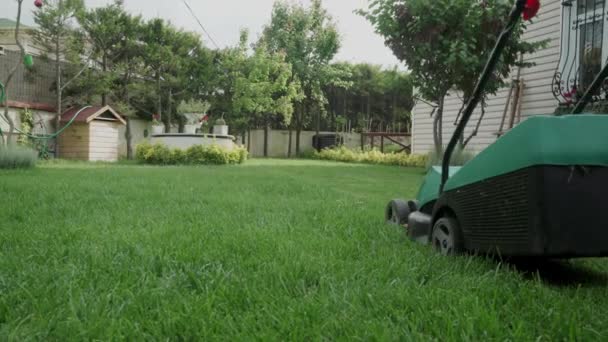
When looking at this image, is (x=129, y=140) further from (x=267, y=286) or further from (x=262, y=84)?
(x=267, y=286)

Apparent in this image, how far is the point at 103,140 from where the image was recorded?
14578 millimetres

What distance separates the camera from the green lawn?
1.31 meters

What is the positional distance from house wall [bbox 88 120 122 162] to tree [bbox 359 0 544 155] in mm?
→ 8934

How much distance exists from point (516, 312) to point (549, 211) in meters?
0.35

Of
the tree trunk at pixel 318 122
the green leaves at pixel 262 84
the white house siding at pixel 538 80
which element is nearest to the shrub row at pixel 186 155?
the green leaves at pixel 262 84

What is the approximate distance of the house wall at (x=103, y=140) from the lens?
14156 mm

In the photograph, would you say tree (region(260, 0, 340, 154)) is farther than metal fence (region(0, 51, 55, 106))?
Yes

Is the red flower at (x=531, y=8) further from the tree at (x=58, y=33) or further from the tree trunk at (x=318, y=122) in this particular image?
the tree trunk at (x=318, y=122)

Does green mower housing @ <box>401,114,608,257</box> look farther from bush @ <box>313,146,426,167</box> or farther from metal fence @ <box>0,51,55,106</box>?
metal fence @ <box>0,51,55,106</box>

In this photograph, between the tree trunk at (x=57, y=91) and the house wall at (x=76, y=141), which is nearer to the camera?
the tree trunk at (x=57, y=91)

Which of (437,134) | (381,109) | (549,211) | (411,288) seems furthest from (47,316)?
(381,109)

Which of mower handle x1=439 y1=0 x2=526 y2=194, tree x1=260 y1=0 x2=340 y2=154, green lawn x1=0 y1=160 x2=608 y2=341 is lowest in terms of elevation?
green lawn x1=0 y1=160 x2=608 y2=341

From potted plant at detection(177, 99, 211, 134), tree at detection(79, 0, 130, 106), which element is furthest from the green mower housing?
potted plant at detection(177, 99, 211, 134)

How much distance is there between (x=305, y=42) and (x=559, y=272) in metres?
21.3
